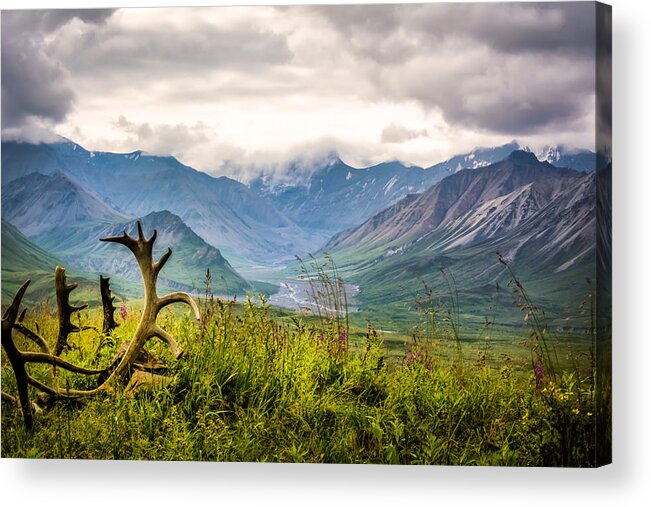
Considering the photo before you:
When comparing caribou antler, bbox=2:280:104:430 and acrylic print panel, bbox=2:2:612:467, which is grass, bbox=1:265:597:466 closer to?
acrylic print panel, bbox=2:2:612:467

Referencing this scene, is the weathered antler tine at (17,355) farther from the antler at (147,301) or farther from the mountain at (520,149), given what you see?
the mountain at (520,149)

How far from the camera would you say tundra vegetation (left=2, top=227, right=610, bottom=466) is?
257 inches

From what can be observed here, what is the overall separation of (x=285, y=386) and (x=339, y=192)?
4.75ft

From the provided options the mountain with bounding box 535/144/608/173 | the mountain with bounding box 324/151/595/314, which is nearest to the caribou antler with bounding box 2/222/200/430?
the mountain with bounding box 324/151/595/314

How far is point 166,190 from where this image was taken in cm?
711

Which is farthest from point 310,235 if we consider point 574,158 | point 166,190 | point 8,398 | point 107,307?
point 8,398

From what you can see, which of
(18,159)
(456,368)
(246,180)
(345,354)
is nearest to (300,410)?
(345,354)

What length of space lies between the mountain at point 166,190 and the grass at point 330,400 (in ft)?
1.52

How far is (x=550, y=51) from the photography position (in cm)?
647

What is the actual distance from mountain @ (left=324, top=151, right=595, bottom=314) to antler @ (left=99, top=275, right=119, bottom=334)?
1560 mm

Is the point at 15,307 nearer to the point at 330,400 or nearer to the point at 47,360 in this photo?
the point at 47,360

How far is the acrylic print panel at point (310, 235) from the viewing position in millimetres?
6512

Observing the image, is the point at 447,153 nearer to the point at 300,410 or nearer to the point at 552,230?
the point at 552,230

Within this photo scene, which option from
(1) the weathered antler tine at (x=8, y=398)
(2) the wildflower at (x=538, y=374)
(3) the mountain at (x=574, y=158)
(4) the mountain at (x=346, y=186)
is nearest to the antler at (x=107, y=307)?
(1) the weathered antler tine at (x=8, y=398)
